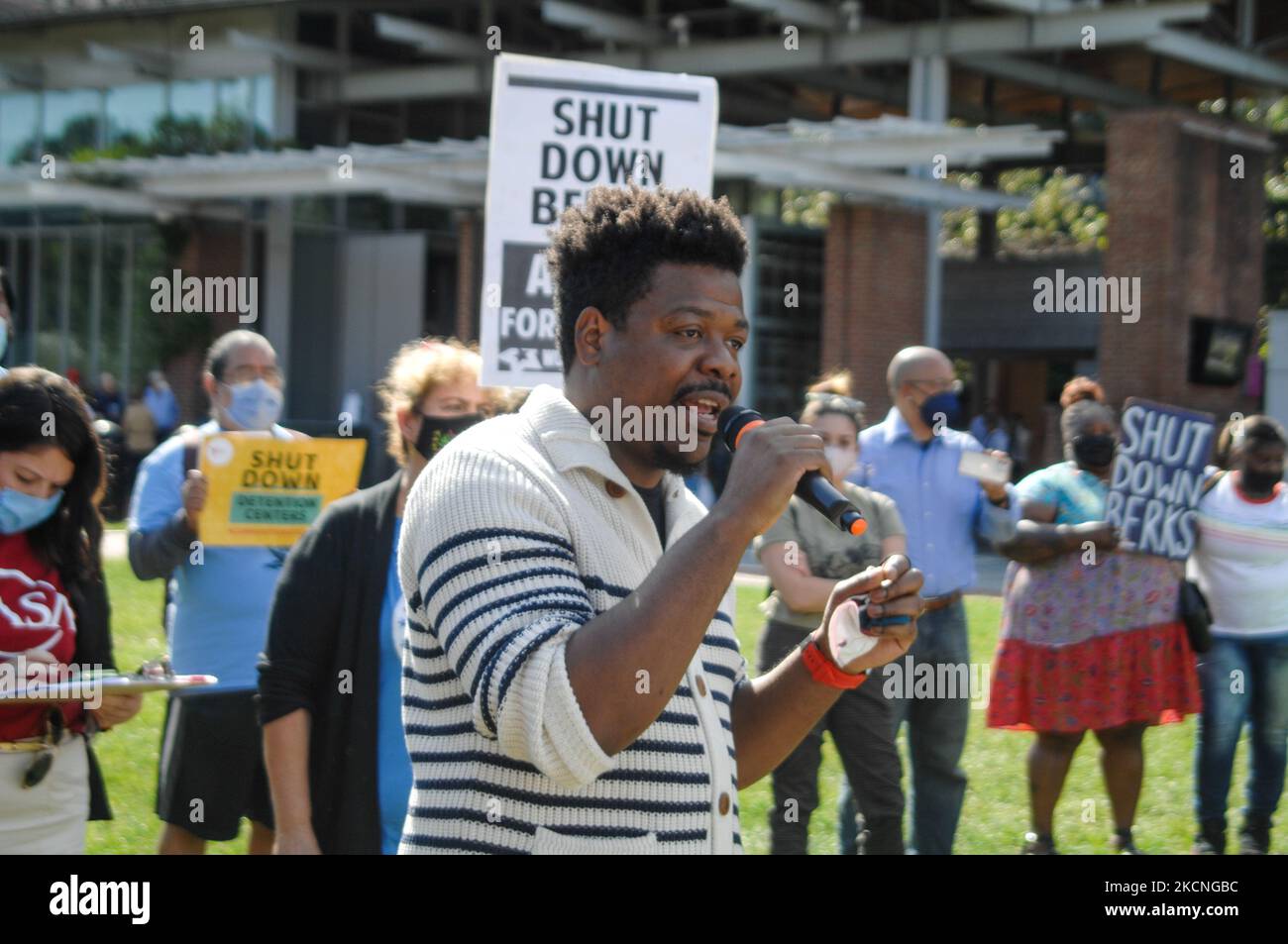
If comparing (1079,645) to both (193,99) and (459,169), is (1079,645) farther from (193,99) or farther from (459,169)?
(193,99)

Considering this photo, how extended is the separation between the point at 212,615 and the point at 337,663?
5.38 feet

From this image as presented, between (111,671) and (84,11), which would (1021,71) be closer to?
(84,11)

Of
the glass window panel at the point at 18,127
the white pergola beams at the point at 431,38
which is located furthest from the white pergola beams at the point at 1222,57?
the glass window panel at the point at 18,127

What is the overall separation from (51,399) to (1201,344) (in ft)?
74.6

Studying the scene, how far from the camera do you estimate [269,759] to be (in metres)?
4.20

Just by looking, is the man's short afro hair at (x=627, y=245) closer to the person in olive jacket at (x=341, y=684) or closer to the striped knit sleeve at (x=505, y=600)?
the striped knit sleeve at (x=505, y=600)

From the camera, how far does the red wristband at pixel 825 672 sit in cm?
291

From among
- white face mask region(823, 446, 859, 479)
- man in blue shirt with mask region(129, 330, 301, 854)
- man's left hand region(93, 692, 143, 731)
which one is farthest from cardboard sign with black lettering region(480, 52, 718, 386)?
man's left hand region(93, 692, 143, 731)

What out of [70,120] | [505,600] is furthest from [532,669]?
[70,120]

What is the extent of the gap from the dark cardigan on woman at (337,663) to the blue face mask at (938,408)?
3.29 m

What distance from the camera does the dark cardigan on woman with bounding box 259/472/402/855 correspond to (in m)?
4.24

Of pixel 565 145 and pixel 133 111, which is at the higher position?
pixel 133 111

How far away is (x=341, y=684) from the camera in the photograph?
14.1 ft

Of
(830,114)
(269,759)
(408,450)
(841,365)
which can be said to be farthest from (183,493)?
(830,114)
